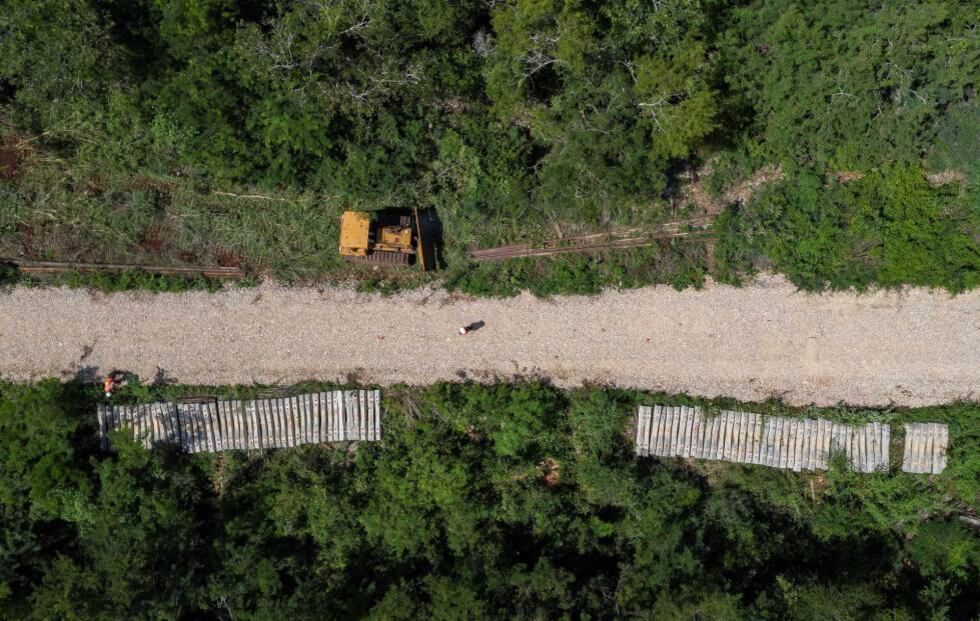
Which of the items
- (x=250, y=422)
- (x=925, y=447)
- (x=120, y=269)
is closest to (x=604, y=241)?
(x=925, y=447)

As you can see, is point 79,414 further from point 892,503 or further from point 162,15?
point 892,503

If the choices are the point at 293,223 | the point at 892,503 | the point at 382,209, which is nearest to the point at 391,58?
the point at 382,209

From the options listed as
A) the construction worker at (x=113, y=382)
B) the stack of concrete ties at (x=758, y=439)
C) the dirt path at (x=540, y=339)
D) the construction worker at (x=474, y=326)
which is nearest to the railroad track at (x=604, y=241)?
the dirt path at (x=540, y=339)

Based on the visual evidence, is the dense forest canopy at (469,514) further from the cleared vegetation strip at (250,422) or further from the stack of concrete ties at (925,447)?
the cleared vegetation strip at (250,422)

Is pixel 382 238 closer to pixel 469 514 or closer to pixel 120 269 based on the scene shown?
pixel 120 269

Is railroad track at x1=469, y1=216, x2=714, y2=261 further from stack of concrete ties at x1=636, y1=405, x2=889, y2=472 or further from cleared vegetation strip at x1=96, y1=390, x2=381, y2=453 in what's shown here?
cleared vegetation strip at x1=96, y1=390, x2=381, y2=453

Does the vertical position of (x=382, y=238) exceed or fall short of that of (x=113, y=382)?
it exceeds it

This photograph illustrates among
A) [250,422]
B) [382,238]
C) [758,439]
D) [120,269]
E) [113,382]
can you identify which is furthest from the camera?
[120,269]
